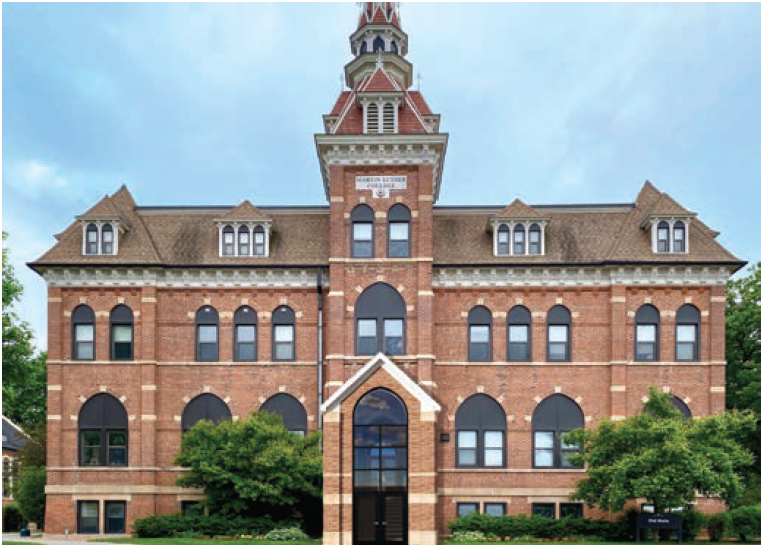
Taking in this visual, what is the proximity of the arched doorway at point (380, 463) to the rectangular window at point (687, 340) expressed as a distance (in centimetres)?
1311

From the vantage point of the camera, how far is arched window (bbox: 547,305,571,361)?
140ft

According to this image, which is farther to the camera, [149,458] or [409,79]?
[409,79]

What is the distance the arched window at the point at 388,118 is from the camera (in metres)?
42.7

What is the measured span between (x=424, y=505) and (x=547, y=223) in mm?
14201

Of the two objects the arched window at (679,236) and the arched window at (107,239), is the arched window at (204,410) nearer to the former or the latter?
the arched window at (107,239)

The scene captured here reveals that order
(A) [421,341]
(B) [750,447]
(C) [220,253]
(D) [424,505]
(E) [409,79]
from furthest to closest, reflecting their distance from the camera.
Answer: (E) [409,79] < (B) [750,447] < (C) [220,253] < (A) [421,341] < (D) [424,505]

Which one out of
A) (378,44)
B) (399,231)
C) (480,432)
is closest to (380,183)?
(399,231)

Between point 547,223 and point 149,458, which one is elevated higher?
point 547,223

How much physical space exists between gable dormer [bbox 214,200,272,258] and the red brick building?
0.09 meters

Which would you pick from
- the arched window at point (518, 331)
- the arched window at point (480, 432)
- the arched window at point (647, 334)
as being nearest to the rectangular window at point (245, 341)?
the arched window at point (480, 432)

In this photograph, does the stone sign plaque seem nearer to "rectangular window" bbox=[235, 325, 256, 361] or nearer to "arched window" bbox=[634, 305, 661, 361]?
"rectangular window" bbox=[235, 325, 256, 361]

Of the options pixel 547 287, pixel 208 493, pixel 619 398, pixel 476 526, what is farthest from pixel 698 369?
pixel 208 493

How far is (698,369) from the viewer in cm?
4222

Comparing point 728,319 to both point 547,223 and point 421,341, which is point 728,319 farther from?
point 421,341
